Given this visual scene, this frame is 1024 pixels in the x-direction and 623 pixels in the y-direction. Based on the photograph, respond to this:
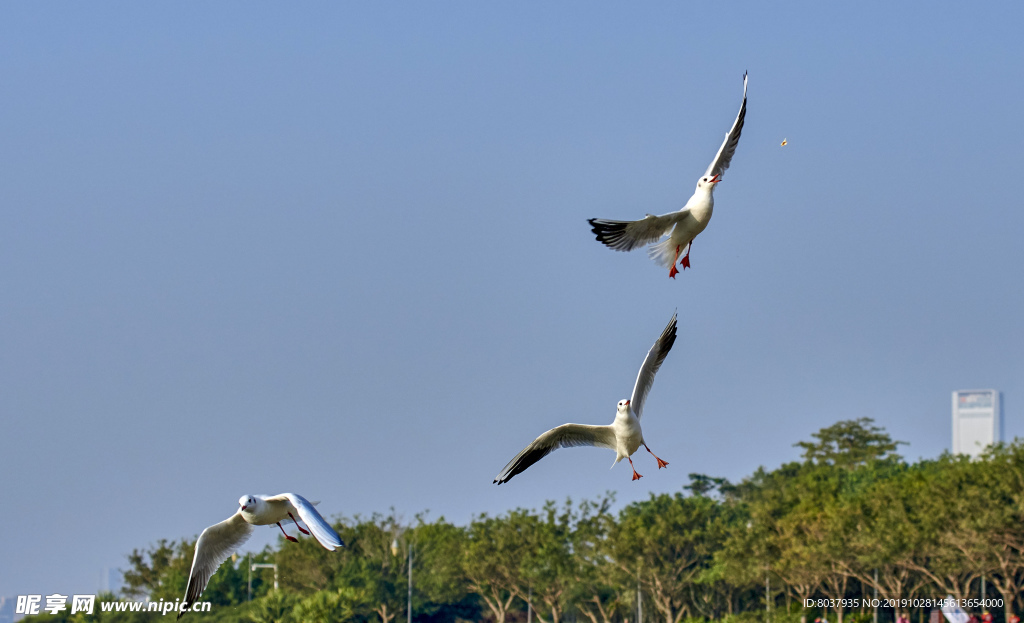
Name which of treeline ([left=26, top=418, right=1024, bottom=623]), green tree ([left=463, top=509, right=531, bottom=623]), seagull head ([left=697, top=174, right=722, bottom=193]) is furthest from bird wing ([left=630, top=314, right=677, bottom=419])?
green tree ([left=463, top=509, right=531, bottom=623])

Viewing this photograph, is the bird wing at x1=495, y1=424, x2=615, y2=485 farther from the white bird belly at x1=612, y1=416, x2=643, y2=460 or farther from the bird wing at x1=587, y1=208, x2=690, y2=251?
the bird wing at x1=587, y1=208, x2=690, y2=251

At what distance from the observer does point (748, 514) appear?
259ft

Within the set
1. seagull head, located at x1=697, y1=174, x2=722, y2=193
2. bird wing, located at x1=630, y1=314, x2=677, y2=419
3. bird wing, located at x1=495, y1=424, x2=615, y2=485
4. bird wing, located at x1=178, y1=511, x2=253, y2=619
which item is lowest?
bird wing, located at x1=178, y1=511, x2=253, y2=619

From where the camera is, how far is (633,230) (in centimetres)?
1555

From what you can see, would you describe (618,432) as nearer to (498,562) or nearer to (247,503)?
(247,503)

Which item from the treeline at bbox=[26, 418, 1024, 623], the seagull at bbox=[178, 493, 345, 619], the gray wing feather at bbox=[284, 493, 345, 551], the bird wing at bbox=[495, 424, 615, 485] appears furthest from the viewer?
the treeline at bbox=[26, 418, 1024, 623]

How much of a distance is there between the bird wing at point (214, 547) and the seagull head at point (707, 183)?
277 inches

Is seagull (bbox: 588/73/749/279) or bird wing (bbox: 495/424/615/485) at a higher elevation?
seagull (bbox: 588/73/749/279)

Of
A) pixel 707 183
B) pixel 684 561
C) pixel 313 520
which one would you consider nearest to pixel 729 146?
pixel 707 183

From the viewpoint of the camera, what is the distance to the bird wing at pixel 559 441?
16.2 meters

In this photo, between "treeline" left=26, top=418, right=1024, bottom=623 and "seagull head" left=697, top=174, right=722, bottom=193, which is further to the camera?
"treeline" left=26, top=418, right=1024, bottom=623

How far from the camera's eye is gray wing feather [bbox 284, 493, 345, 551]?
12916 millimetres

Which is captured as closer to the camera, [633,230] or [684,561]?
[633,230]

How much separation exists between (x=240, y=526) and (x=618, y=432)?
5.11 m
